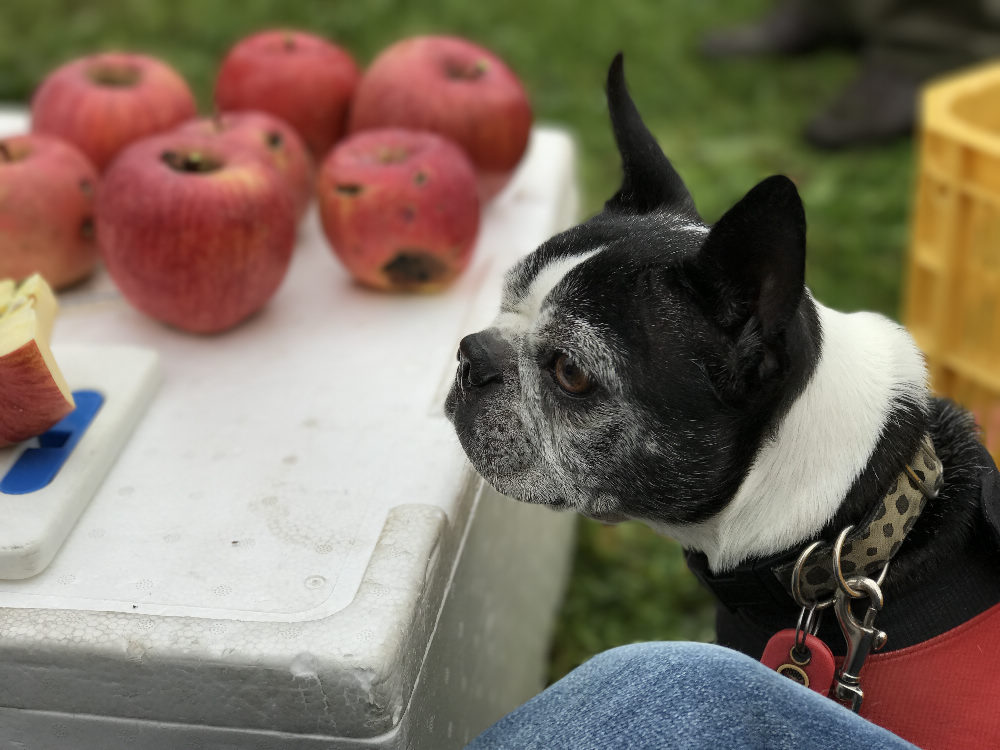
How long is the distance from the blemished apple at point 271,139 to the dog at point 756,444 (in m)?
0.76

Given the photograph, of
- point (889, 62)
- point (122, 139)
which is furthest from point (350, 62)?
point (889, 62)

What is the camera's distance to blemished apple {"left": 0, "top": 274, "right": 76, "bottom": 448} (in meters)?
1.35

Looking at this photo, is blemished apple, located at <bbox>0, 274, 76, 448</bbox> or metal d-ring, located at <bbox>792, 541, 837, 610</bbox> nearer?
metal d-ring, located at <bbox>792, 541, 837, 610</bbox>

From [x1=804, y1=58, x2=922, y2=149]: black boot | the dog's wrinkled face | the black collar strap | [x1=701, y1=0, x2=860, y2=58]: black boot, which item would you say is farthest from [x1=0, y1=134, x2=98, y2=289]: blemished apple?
[x1=701, y1=0, x2=860, y2=58]: black boot

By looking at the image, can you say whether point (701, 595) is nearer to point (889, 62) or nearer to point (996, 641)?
point (996, 641)

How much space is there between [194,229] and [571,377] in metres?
0.70

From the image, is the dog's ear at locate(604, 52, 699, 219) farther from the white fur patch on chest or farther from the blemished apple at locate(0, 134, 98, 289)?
the blemished apple at locate(0, 134, 98, 289)

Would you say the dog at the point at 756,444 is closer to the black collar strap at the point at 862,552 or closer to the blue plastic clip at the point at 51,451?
the black collar strap at the point at 862,552

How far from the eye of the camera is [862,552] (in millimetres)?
1243

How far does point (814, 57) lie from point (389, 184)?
3.19 m

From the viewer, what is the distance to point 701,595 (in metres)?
2.37

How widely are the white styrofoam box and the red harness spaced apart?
20.9 inches

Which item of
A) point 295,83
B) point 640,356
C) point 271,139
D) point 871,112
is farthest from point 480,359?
point 871,112

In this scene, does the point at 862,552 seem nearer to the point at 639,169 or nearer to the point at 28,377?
the point at 639,169
